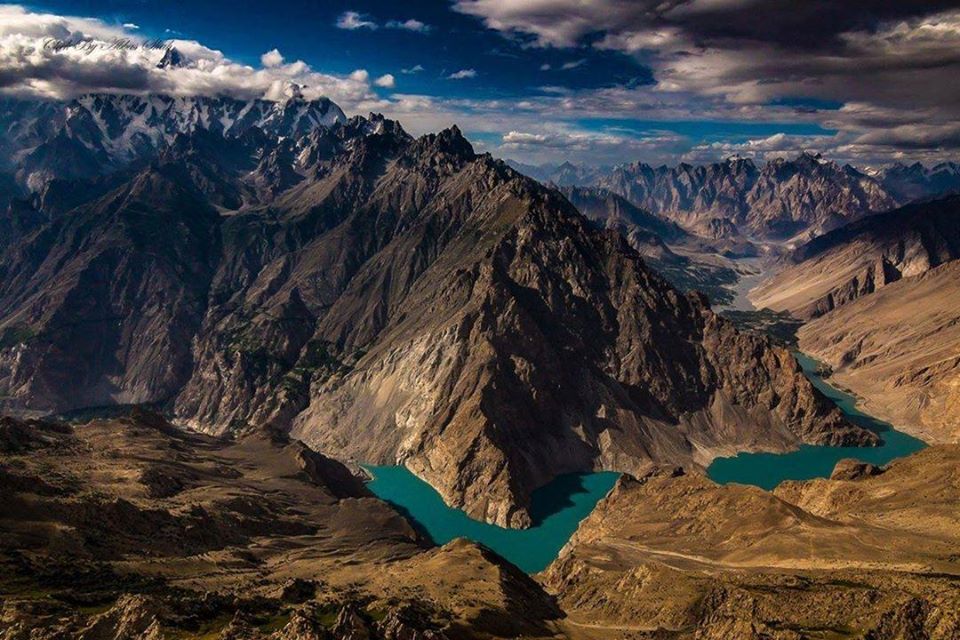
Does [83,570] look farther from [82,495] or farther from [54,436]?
[54,436]

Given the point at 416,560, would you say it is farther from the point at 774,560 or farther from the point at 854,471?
the point at 854,471

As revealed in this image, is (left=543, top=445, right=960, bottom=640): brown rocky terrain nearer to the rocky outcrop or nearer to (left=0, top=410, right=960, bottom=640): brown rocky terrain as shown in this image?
(left=0, top=410, right=960, bottom=640): brown rocky terrain

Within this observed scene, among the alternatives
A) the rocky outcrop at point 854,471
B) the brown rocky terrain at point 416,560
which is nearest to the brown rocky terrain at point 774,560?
the brown rocky terrain at point 416,560

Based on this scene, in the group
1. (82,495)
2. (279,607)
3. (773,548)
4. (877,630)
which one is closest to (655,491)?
(773,548)

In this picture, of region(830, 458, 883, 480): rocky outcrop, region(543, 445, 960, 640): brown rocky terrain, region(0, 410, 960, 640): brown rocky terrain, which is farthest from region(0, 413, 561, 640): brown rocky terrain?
region(830, 458, 883, 480): rocky outcrop

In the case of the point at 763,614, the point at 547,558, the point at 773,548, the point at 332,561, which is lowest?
the point at 547,558

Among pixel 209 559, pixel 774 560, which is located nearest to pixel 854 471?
pixel 774 560
